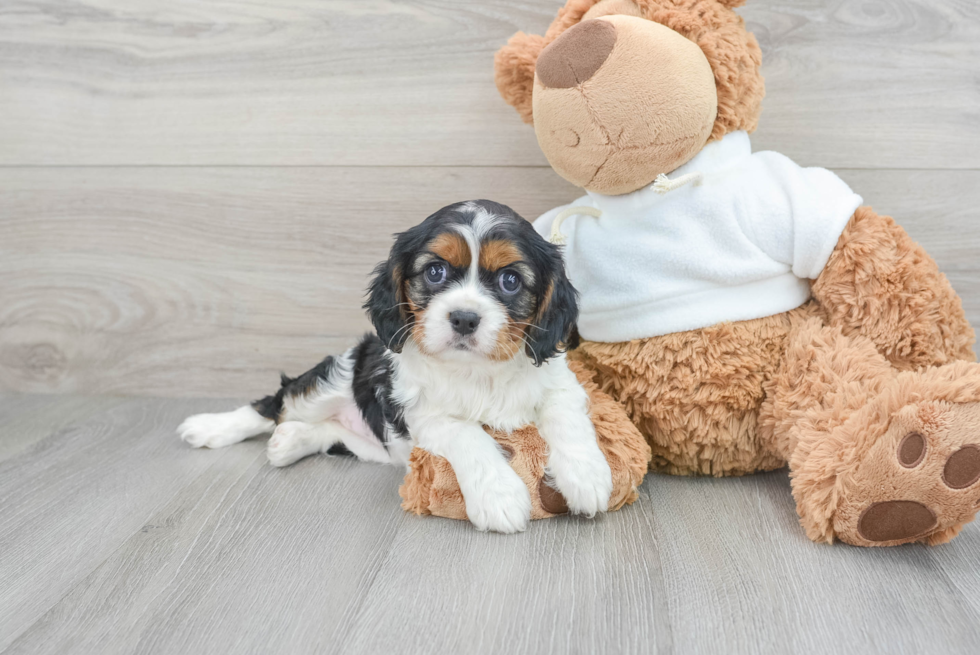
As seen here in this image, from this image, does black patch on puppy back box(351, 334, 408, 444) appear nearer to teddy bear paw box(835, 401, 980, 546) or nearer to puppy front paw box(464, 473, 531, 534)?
puppy front paw box(464, 473, 531, 534)

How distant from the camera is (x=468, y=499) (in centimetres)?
155

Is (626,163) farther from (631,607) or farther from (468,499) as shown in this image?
(631,607)

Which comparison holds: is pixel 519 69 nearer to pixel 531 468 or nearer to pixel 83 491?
pixel 531 468

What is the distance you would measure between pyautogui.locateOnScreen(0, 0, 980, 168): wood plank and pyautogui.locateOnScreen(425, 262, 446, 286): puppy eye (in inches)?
30.7

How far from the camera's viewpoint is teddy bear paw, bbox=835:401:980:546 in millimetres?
1304

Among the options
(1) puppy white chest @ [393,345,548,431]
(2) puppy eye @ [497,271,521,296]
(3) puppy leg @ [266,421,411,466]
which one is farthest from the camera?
(3) puppy leg @ [266,421,411,466]

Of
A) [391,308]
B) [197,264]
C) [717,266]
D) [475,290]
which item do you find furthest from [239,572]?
[197,264]

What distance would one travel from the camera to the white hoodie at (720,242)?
1649 millimetres

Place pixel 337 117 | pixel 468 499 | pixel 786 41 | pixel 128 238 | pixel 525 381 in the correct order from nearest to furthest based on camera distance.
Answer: pixel 468 499, pixel 525 381, pixel 786 41, pixel 337 117, pixel 128 238

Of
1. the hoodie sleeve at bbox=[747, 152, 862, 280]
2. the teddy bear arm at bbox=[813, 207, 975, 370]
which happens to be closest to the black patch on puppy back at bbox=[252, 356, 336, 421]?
the hoodie sleeve at bbox=[747, 152, 862, 280]

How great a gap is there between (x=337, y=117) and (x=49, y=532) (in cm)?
138

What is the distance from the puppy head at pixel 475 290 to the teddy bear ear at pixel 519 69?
39 cm

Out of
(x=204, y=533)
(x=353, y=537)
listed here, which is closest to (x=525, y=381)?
(x=353, y=537)

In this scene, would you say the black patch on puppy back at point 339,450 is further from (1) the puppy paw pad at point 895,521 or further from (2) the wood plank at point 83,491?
(1) the puppy paw pad at point 895,521
